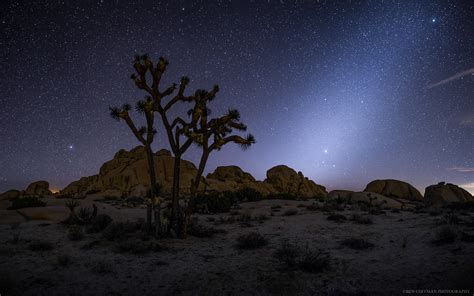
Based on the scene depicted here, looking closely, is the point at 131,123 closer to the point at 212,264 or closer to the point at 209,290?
the point at 212,264

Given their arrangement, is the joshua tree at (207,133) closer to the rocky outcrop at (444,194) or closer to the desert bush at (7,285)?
the desert bush at (7,285)

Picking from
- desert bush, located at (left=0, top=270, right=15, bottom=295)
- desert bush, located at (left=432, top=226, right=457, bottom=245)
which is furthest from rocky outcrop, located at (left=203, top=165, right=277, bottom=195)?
desert bush, located at (left=0, top=270, right=15, bottom=295)

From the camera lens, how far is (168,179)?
159 feet

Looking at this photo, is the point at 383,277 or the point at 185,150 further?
the point at 185,150

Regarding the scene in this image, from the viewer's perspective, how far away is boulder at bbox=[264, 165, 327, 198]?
4744 centimetres

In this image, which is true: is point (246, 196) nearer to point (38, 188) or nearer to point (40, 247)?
point (40, 247)

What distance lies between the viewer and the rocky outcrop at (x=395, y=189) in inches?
1484

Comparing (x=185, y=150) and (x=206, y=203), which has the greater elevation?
(x=185, y=150)

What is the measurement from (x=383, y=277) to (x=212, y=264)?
11.5 feet

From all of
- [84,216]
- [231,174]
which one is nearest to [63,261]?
[84,216]

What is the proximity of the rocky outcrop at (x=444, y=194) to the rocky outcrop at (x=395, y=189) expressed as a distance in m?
6.63

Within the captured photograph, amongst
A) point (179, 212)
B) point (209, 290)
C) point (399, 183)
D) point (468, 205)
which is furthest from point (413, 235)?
point (399, 183)

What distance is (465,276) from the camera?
4191mm

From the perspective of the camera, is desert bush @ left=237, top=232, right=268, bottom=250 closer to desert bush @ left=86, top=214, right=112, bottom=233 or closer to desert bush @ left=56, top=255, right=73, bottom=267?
desert bush @ left=56, top=255, right=73, bottom=267
